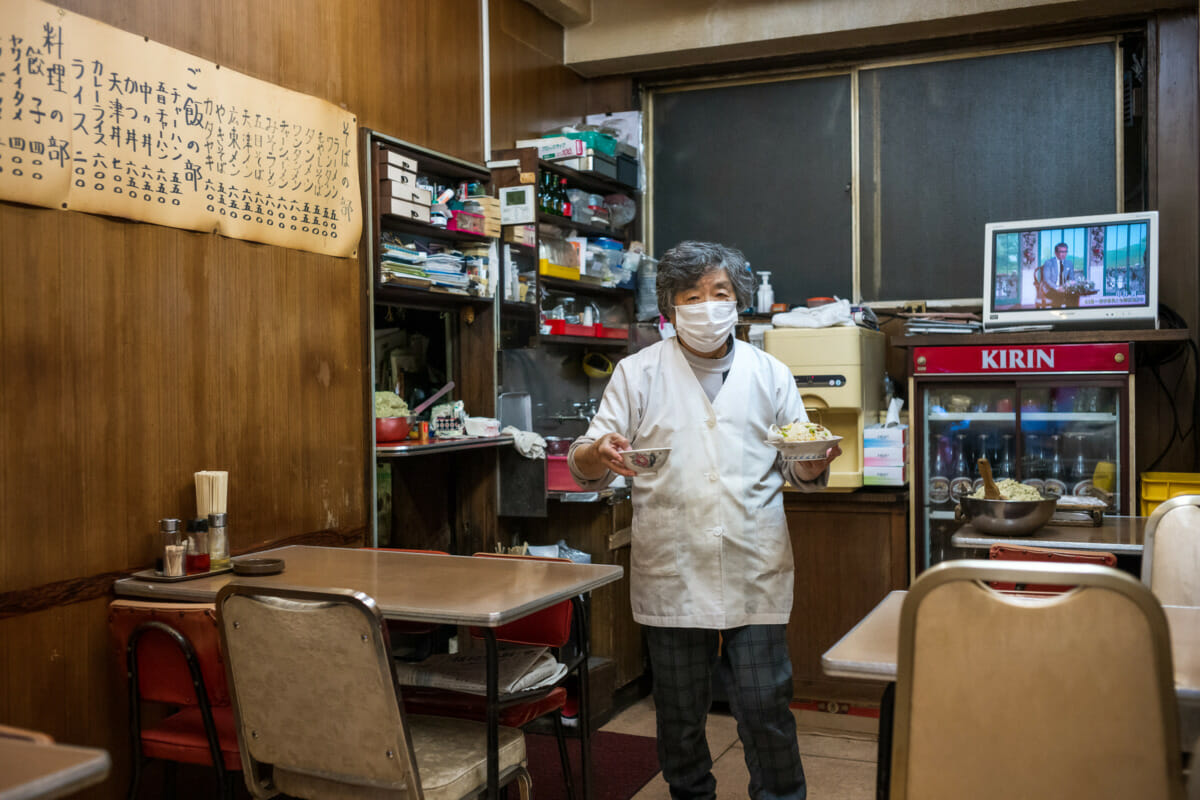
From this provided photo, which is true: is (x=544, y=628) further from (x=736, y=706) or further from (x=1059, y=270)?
(x=1059, y=270)

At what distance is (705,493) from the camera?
2852mm

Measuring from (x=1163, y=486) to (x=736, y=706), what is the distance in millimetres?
2290

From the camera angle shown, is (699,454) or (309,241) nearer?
(699,454)

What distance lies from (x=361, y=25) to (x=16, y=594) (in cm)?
220

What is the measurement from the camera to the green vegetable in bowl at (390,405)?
375 cm

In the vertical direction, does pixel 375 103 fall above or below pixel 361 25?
below

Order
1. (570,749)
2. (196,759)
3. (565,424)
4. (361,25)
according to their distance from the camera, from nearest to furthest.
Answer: (196,759) < (361,25) < (570,749) < (565,424)

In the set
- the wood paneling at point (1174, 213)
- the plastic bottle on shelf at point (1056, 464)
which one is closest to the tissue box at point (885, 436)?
the plastic bottle on shelf at point (1056, 464)

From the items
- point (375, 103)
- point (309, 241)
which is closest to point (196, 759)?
point (309, 241)

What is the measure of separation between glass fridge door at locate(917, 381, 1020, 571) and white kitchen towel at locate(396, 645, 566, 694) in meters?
2.27

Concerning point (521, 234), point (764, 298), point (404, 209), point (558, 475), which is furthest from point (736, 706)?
point (764, 298)

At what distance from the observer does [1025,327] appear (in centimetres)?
436

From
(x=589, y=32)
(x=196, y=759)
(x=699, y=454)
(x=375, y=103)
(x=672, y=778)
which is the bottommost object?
(x=672, y=778)

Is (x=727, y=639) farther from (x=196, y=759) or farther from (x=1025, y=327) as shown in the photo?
(x=1025, y=327)
